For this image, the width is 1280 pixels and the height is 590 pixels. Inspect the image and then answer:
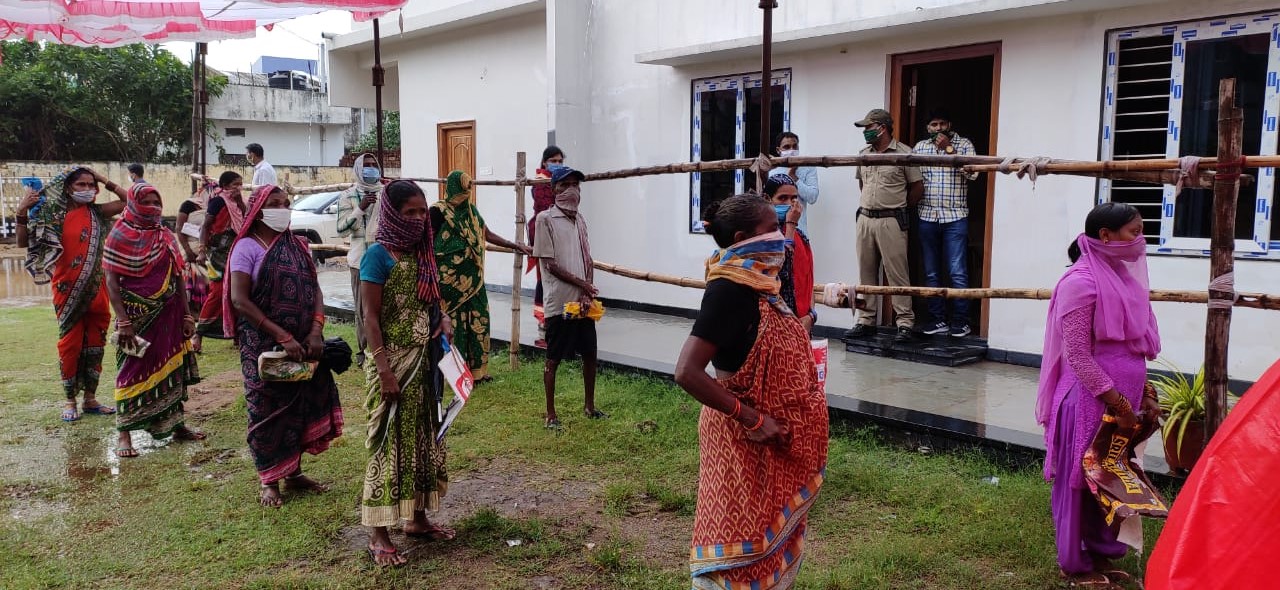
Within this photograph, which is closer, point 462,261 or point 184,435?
point 184,435

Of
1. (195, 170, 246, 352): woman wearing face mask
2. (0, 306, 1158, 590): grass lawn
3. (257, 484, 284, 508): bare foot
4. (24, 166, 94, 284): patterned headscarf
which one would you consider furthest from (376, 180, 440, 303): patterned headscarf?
(24, 166, 94, 284): patterned headscarf

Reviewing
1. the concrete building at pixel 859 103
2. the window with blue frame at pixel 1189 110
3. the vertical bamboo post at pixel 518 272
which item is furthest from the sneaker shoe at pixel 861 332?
the vertical bamboo post at pixel 518 272

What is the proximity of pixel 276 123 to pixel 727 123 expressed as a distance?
28.2 m

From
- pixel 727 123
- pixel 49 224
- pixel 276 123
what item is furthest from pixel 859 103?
pixel 276 123

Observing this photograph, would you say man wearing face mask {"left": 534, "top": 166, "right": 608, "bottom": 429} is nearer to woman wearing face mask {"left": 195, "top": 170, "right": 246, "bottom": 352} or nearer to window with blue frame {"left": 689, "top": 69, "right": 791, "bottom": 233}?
woman wearing face mask {"left": 195, "top": 170, "right": 246, "bottom": 352}

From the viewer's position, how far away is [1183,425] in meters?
4.22

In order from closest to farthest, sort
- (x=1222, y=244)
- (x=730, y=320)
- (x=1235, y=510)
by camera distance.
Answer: (x=1235, y=510)
(x=730, y=320)
(x=1222, y=244)

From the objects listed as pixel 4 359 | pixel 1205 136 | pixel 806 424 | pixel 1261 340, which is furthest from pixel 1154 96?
pixel 4 359

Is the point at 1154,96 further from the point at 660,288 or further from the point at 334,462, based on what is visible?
the point at 334,462

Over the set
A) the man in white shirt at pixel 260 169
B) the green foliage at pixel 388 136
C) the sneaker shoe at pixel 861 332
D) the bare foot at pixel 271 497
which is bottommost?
the bare foot at pixel 271 497

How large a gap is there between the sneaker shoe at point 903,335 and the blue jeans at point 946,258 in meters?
0.31

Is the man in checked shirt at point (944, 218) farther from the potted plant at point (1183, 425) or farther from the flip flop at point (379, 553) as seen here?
the flip flop at point (379, 553)

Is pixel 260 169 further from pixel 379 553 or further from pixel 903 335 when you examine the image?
pixel 379 553

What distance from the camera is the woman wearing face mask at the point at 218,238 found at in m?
7.14
